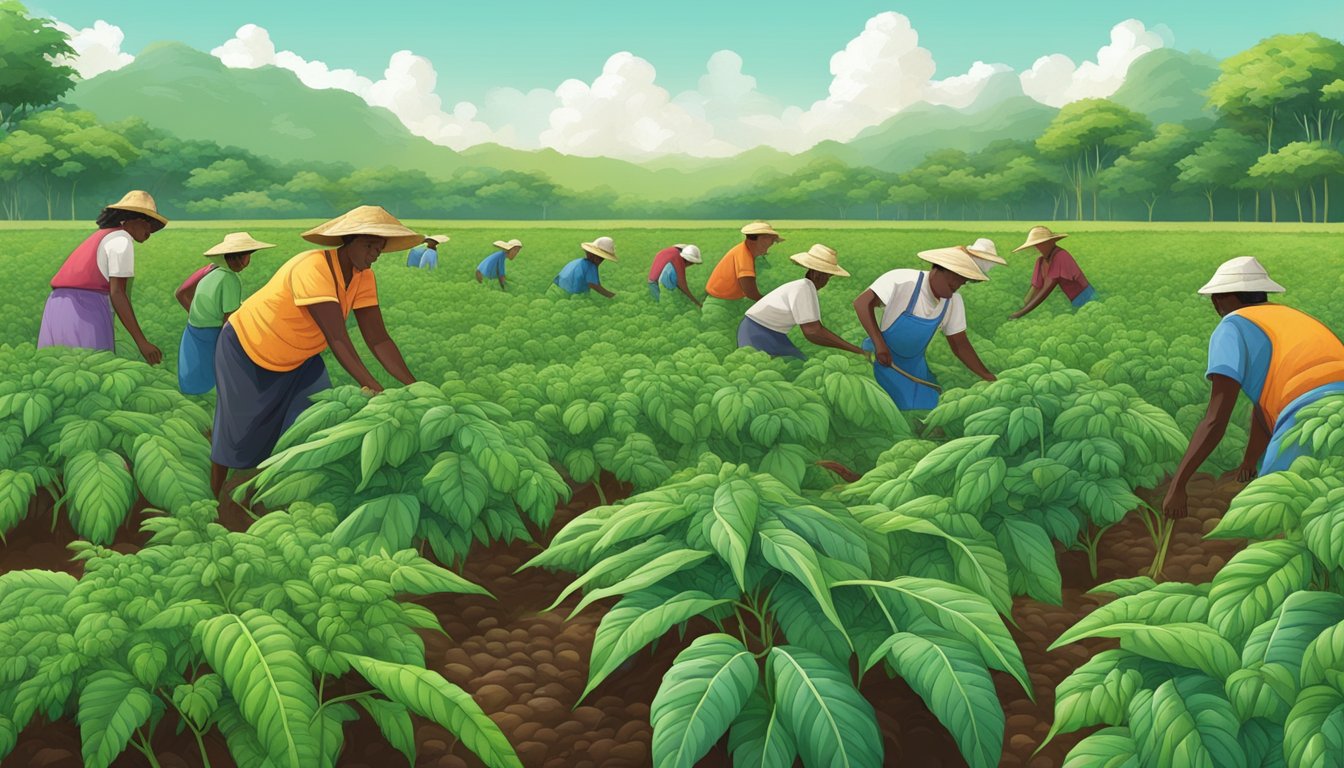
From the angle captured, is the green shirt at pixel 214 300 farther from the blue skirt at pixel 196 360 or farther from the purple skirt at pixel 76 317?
the purple skirt at pixel 76 317

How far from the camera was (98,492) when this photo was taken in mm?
4043

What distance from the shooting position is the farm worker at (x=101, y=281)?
6367 mm

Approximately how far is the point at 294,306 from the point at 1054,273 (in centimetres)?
899

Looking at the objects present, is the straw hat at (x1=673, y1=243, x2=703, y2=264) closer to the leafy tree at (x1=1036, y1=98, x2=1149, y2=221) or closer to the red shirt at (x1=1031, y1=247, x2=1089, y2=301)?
the red shirt at (x1=1031, y1=247, x2=1089, y2=301)

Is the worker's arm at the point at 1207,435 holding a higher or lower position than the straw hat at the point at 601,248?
lower

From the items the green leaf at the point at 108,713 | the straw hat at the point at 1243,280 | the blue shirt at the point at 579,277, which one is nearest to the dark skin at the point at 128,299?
the green leaf at the point at 108,713

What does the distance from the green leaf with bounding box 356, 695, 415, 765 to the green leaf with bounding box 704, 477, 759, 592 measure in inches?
41.2

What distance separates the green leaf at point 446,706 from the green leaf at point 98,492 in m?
2.03

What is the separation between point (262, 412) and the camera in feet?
16.8

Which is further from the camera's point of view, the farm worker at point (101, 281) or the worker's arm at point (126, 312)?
the farm worker at point (101, 281)

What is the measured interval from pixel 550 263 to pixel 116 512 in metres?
16.9

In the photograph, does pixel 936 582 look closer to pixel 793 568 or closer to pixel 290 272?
pixel 793 568

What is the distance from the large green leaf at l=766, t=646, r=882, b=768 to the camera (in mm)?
2531

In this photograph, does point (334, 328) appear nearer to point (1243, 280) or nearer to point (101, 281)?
point (101, 281)
